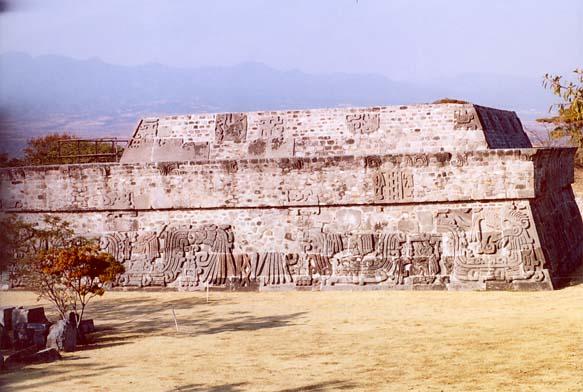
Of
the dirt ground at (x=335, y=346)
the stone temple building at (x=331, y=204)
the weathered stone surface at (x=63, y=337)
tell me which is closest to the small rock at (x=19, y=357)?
the dirt ground at (x=335, y=346)

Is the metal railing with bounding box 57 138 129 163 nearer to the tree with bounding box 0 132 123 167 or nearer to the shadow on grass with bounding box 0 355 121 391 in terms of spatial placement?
the tree with bounding box 0 132 123 167

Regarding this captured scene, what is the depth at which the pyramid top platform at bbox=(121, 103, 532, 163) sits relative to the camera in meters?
14.9

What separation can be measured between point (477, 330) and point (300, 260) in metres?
4.98

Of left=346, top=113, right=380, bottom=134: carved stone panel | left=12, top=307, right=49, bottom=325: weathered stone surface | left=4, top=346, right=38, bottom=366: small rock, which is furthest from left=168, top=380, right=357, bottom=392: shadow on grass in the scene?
left=346, top=113, right=380, bottom=134: carved stone panel

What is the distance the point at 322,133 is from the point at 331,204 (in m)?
2.49

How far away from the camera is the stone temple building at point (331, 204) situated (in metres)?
12.6

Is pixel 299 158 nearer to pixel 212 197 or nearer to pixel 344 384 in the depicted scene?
pixel 212 197

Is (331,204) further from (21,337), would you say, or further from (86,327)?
(21,337)

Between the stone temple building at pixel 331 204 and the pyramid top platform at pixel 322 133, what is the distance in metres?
0.03

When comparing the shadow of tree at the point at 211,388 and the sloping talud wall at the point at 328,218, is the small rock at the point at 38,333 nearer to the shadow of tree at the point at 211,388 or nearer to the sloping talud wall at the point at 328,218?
the shadow of tree at the point at 211,388

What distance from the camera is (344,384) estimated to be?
21.4 feet

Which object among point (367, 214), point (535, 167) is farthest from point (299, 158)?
point (535, 167)

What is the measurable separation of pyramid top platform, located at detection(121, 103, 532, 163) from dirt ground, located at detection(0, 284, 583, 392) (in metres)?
3.73

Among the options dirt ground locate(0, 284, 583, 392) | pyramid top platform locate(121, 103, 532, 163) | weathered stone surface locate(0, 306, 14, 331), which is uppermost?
pyramid top platform locate(121, 103, 532, 163)
